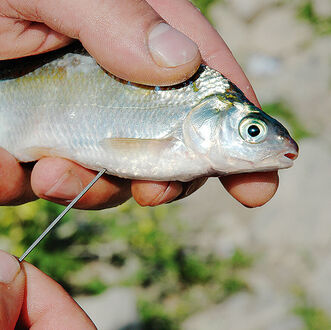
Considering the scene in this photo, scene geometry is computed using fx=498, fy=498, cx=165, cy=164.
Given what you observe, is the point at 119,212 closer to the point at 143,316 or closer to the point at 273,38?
the point at 143,316

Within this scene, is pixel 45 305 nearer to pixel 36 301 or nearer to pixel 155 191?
pixel 36 301

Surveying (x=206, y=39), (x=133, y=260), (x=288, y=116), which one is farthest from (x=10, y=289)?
(x=288, y=116)

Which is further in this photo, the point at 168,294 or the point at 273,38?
the point at 273,38

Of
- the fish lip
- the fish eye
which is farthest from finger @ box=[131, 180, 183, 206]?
the fish lip

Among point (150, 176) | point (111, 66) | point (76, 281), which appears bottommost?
point (76, 281)

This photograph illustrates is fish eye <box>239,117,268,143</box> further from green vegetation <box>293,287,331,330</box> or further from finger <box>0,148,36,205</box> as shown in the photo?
green vegetation <box>293,287,331,330</box>

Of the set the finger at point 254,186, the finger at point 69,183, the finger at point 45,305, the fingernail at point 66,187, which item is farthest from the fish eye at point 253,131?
the finger at point 45,305

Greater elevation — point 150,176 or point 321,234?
point 150,176

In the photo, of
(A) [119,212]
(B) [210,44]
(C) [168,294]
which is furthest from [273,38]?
(B) [210,44]

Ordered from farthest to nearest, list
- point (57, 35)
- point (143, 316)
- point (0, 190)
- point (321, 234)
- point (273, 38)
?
point (273, 38)
point (321, 234)
point (143, 316)
point (0, 190)
point (57, 35)
